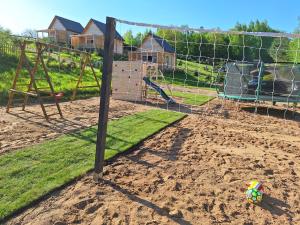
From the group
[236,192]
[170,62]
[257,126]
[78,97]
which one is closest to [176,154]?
[236,192]

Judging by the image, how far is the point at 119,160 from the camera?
4891 mm

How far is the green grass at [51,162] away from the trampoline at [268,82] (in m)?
5.82

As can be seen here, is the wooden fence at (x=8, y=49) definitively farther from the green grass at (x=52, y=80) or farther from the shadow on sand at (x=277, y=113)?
the shadow on sand at (x=277, y=113)

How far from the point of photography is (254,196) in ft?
12.1

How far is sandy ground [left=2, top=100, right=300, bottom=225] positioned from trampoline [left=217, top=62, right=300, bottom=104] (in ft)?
15.8

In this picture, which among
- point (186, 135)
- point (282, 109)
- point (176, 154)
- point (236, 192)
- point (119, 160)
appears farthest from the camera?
point (282, 109)

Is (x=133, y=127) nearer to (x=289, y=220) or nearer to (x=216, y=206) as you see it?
(x=216, y=206)

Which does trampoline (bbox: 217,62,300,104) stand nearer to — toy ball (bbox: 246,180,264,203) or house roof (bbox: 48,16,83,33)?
toy ball (bbox: 246,180,264,203)

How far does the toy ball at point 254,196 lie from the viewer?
3676 millimetres

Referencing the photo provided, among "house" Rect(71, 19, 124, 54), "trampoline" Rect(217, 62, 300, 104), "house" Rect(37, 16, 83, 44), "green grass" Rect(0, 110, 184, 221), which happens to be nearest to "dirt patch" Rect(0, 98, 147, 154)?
"green grass" Rect(0, 110, 184, 221)

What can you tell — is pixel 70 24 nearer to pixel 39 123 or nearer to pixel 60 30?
pixel 60 30

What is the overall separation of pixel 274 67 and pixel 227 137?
5.73 m

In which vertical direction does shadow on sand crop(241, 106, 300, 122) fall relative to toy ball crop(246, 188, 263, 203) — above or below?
above

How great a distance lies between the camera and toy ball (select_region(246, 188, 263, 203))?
12.1ft
